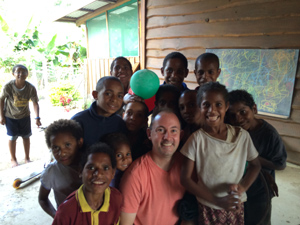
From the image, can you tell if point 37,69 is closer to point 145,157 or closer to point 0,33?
point 0,33

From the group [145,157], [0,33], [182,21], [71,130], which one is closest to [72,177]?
[71,130]

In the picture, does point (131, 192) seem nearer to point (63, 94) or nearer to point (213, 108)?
point (213, 108)

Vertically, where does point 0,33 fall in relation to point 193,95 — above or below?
above

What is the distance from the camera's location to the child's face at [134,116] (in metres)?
→ 1.76

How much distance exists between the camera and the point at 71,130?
1400 mm

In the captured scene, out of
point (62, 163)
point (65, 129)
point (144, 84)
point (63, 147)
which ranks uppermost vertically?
point (144, 84)

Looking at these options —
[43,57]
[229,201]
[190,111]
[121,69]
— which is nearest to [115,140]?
[190,111]

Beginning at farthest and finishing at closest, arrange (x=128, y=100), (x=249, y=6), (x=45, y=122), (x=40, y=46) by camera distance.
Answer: (x=40, y=46)
(x=45, y=122)
(x=249, y=6)
(x=128, y=100)

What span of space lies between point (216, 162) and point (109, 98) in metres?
0.90

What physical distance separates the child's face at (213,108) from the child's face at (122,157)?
582 mm

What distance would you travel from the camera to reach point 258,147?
4.81 feet

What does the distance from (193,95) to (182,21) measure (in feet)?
10.1

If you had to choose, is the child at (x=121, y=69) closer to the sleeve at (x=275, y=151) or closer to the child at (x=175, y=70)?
the child at (x=175, y=70)

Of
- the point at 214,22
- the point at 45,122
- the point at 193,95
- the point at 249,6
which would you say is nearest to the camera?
the point at 193,95
